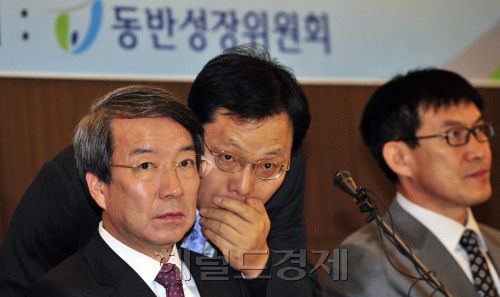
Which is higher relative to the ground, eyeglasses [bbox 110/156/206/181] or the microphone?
eyeglasses [bbox 110/156/206/181]

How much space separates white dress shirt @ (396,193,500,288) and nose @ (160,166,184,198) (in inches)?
43.1

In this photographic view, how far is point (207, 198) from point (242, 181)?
0.11m

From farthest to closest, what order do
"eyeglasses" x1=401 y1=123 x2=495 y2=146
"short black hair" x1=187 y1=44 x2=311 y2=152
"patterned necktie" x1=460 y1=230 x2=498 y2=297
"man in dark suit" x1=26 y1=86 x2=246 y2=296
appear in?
"eyeglasses" x1=401 y1=123 x2=495 y2=146, "patterned necktie" x1=460 y1=230 x2=498 y2=297, "short black hair" x1=187 y1=44 x2=311 y2=152, "man in dark suit" x1=26 y1=86 x2=246 y2=296

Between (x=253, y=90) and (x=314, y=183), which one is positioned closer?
(x=253, y=90)

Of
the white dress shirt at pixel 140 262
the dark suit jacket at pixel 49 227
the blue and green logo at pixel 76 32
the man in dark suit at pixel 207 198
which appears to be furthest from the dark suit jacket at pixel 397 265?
the blue and green logo at pixel 76 32

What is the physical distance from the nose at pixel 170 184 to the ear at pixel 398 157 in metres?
1.12

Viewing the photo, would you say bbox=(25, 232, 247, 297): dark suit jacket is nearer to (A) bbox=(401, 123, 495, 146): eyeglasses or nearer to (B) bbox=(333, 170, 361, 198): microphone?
(B) bbox=(333, 170, 361, 198): microphone

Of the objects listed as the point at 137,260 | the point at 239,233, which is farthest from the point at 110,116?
→ the point at 239,233

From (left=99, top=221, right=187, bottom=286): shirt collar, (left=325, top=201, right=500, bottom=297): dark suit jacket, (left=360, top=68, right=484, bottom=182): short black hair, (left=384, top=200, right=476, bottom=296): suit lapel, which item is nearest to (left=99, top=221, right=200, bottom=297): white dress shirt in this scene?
(left=99, top=221, right=187, bottom=286): shirt collar

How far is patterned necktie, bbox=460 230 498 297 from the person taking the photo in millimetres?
2274

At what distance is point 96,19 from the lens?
8.44 ft

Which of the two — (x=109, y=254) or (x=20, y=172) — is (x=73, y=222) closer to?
(x=109, y=254)

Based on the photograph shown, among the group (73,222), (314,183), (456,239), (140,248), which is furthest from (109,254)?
(314,183)

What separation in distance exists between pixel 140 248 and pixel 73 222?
0.32 m
